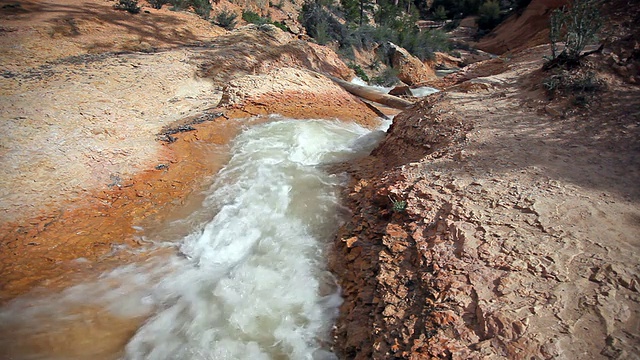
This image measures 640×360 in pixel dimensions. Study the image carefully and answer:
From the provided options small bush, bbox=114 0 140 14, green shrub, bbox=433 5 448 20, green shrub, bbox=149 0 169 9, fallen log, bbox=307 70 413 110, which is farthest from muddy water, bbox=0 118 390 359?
green shrub, bbox=433 5 448 20

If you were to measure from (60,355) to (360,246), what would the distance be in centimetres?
254

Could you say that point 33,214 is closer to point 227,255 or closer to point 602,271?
point 227,255

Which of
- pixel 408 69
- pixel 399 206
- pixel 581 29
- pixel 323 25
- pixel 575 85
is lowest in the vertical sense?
pixel 399 206

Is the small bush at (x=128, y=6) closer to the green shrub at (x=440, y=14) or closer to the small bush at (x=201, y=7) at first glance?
the small bush at (x=201, y=7)

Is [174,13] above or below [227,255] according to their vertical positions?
above

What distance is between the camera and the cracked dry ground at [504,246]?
5.99 ft

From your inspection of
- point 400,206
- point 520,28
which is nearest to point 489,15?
point 520,28

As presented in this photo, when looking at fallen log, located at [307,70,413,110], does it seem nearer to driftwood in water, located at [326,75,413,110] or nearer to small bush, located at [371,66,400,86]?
driftwood in water, located at [326,75,413,110]

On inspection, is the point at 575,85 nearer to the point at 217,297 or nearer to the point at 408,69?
the point at 217,297

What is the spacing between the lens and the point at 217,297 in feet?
10.1

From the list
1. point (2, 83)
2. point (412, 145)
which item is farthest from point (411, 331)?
point (2, 83)

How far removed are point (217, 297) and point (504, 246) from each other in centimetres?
244

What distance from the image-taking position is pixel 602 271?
2023 millimetres

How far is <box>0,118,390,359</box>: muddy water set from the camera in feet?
8.63
